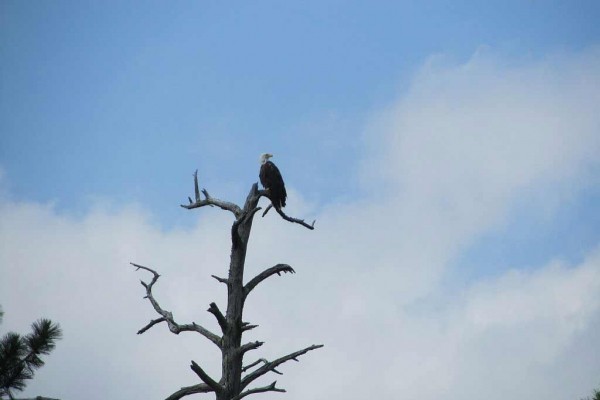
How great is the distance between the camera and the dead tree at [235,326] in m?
7.37

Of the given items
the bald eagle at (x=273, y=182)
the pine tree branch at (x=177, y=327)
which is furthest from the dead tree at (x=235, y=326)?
the bald eagle at (x=273, y=182)

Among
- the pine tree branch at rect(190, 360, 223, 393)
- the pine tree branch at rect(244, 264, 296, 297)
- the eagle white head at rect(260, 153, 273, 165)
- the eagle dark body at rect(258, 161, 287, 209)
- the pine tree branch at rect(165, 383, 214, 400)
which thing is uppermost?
the eagle white head at rect(260, 153, 273, 165)

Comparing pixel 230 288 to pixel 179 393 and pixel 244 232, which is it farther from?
pixel 179 393

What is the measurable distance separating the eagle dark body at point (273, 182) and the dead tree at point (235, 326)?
188 cm

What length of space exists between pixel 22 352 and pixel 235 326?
9.46 ft

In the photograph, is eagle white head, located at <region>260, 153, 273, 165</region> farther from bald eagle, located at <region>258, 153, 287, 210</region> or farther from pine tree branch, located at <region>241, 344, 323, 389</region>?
pine tree branch, located at <region>241, 344, 323, 389</region>

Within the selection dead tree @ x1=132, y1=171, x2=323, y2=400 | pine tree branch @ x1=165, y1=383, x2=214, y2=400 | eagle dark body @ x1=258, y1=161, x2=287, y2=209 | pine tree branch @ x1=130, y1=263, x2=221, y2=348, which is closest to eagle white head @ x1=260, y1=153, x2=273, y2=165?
eagle dark body @ x1=258, y1=161, x2=287, y2=209

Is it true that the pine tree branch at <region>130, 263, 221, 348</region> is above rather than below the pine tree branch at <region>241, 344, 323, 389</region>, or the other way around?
above

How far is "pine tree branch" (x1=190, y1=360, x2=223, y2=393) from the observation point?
21.4ft

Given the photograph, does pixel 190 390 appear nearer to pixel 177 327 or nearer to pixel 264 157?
pixel 177 327

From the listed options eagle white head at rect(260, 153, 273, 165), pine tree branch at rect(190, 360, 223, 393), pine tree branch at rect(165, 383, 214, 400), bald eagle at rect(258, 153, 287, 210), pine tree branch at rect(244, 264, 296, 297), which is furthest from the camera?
eagle white head at rect(260, 153, 273, 165)

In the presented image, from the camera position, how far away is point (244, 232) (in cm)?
844

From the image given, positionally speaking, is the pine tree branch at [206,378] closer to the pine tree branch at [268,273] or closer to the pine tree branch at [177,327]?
the pine tree branch at [177,327]

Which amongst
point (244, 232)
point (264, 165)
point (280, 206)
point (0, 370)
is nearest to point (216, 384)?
point (244, 232)
